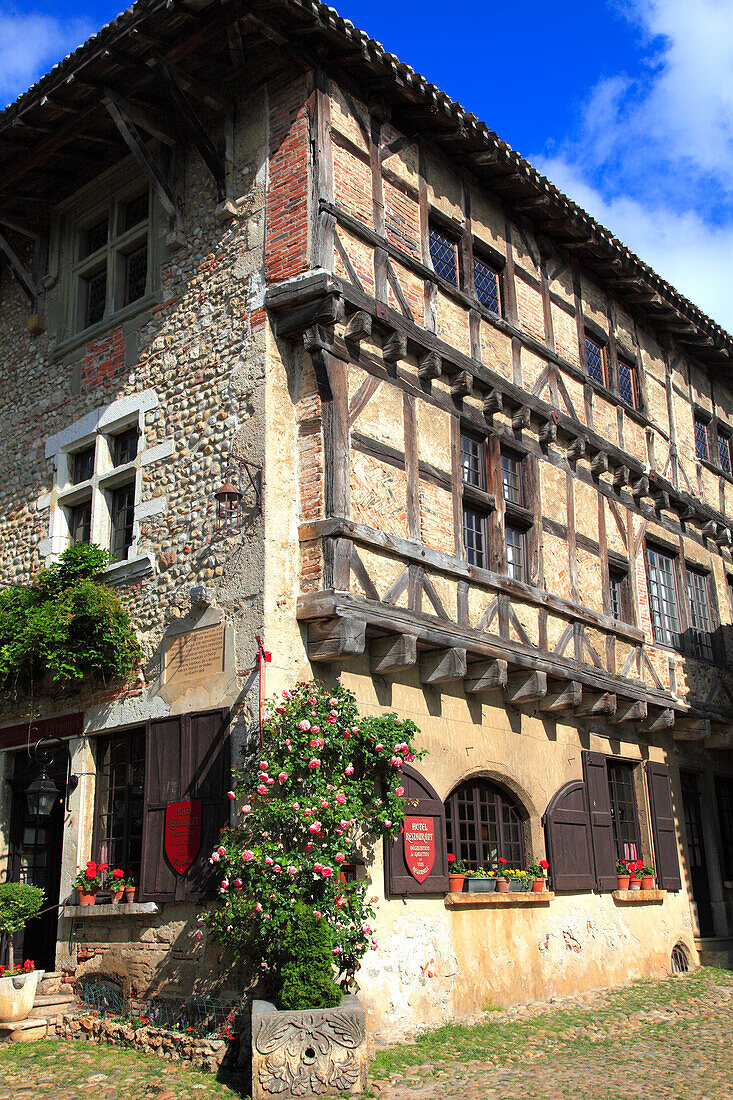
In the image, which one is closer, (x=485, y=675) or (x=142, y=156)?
(x=485, y=675)

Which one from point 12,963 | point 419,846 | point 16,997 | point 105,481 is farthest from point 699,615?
point 16,997

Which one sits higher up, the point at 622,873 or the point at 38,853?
the point at 38,853

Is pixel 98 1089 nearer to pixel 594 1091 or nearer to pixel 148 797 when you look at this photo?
pixel 148 797

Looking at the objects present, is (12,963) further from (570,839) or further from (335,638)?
(570,839)

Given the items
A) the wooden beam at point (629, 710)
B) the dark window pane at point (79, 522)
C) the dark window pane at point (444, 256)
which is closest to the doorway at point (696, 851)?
the wooden beam at point (629, 710)

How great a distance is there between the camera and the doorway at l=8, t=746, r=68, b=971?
411 inches

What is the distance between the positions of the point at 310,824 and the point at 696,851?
8646 mm

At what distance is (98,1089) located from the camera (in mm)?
6887

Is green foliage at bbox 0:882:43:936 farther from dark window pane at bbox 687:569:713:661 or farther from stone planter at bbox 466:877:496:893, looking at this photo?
dark window pane at bbox 687:569:713:661

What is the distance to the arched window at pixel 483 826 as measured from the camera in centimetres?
1016

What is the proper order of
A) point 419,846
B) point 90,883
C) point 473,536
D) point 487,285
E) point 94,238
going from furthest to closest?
point 94,238, point 487,285, point 473,536, point 90,883, point 419,846

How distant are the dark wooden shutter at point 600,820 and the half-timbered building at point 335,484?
0.05 m

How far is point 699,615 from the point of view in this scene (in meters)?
15.3

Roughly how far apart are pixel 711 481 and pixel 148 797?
11444 millimetres
